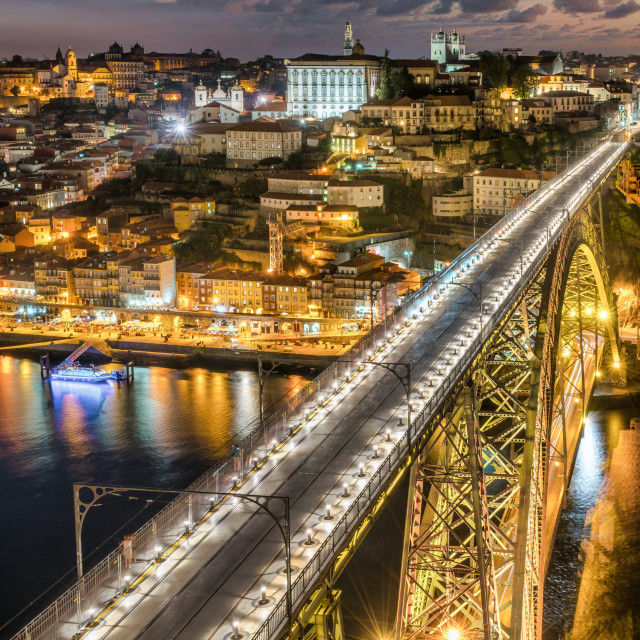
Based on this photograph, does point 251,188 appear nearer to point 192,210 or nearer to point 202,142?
point 192,210

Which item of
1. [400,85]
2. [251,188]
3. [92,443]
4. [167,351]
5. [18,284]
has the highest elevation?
[400,85]

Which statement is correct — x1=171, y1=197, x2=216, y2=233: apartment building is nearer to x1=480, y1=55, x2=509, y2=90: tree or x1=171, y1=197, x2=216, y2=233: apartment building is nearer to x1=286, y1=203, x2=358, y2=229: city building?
x1=286, y1=203, x2=358, y2=229: city building

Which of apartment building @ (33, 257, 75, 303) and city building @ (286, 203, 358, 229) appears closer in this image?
city building @ (286, 203, 358, 229)

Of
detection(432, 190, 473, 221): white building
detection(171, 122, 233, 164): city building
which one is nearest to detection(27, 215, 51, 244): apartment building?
detection(171, 122, 233, 164): city building

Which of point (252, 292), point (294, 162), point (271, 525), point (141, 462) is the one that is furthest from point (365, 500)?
point (294, 162)

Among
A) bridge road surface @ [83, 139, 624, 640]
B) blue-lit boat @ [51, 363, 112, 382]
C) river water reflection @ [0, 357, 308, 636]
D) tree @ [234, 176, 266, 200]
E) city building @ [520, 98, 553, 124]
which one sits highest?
city building @ [520, 98, 553, 124]

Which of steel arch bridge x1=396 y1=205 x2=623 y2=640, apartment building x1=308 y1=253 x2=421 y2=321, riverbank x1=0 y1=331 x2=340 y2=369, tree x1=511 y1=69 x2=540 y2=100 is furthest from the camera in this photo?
tree x1=511 y1=69 x2=540 y2=100
